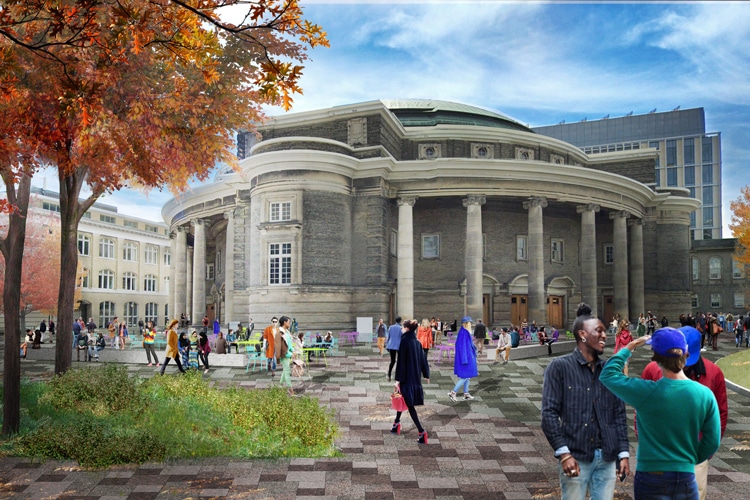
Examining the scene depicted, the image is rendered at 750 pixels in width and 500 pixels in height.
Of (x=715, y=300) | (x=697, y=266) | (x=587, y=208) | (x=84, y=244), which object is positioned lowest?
(x=715, y=300)

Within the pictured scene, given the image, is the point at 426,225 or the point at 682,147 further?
the point at 682,147

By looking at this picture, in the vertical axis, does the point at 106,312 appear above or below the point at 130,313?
above

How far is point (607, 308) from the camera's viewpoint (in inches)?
1977

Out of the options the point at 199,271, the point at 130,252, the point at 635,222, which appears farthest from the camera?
the point at 130,252

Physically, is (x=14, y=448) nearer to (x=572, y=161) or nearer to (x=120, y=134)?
(x=120, y=134)

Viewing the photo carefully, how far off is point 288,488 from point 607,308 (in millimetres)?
46727

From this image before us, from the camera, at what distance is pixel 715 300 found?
7156 centimetres

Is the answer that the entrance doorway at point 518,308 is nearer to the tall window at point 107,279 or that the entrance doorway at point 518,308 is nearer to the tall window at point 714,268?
the tall window at point 714,268

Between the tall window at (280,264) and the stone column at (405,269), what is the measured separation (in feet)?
21.9

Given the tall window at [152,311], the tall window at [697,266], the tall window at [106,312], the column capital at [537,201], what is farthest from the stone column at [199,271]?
the tall window at [697,266]

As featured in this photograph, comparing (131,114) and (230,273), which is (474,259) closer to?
(230,273)

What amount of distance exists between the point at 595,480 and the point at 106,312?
6731 centimetres

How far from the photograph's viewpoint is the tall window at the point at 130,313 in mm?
68562

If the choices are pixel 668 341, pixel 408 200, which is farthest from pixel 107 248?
pixel 668 341
